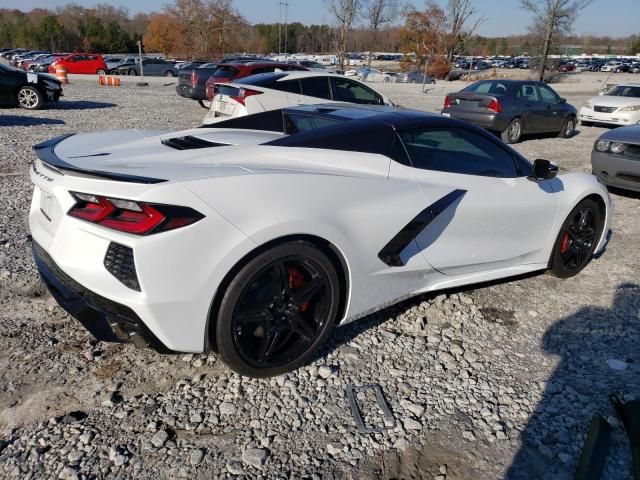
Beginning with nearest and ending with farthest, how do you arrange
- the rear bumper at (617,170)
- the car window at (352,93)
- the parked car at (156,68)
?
the rear bumper at (617,170)
the car window at (352,93)
the parked car at (156,68)

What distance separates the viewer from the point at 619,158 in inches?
267

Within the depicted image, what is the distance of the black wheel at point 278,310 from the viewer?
252cm

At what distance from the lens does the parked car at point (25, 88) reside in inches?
530

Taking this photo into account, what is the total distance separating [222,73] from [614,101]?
11060 millimetres

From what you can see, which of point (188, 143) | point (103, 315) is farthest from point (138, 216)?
point (188, 143)

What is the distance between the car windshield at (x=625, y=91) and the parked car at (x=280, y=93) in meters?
8.41

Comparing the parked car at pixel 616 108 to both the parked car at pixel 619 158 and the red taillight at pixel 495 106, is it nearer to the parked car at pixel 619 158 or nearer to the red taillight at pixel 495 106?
the red taillight at pixel 495 106

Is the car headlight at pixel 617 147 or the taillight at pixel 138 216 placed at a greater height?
the taillight at pixel 138 216

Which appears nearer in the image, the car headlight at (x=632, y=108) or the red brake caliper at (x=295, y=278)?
the red brake caliper at (x=295, y=278)

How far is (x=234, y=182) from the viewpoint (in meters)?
2.46

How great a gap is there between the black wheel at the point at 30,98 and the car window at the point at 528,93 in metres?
12.4

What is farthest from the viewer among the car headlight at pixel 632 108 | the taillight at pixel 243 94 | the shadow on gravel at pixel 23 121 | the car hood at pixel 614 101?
the car hood at pixel 614 101

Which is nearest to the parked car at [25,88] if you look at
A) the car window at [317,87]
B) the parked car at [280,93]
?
the parked car at [280,93]

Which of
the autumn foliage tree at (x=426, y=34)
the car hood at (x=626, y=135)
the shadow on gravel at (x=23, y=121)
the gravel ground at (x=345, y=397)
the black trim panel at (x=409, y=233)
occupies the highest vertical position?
the autumn foliage tree at (x=426, y=34)
